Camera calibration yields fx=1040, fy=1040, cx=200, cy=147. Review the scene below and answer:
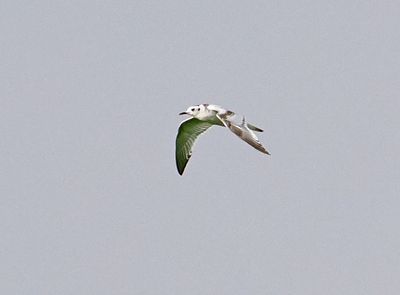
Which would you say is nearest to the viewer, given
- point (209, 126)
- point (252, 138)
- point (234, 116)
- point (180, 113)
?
point (252, 138)

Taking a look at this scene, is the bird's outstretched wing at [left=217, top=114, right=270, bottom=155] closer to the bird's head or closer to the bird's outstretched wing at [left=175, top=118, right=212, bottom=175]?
the bird's head

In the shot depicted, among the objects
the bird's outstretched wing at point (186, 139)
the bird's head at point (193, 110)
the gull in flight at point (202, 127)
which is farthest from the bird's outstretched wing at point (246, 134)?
the bird's outstretched wing at point (186, 139)

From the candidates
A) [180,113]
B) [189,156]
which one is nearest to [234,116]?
[180,113]

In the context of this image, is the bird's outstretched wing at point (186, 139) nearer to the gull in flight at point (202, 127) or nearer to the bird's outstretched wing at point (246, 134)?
the gull in flight at point (202, 127)

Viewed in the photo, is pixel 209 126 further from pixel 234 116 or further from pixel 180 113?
pixel 234 116

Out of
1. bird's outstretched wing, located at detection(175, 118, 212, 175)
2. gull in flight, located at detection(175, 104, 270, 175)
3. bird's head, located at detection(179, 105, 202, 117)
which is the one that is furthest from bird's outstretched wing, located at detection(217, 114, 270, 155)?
bird's outstretched wing, located at detection(175, 118, 212, 175)

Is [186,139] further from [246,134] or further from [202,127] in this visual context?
[246,134]

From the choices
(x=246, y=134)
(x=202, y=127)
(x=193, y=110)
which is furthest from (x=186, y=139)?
(x=246, y=134)
